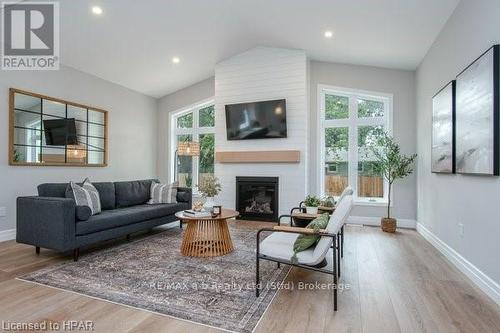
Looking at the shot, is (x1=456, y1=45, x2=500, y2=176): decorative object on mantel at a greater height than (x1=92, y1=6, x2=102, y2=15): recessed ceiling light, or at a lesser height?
lesser

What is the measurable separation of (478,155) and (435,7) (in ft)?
6.40

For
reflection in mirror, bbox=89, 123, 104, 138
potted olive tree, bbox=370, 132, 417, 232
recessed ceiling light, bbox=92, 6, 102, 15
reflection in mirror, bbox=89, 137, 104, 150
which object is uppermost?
→ recessed ceiling light, bbox=92, 6, 102, 15

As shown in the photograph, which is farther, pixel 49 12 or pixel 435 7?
pixel 49 12

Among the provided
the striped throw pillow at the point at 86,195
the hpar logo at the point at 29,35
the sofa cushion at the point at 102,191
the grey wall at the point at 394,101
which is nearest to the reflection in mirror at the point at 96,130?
the hpar logo at the point at 29,35

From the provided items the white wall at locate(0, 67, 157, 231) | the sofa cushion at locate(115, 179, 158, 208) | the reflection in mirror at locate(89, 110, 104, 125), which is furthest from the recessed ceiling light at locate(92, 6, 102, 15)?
the sofa cushion at locate(115, 179, 158, 208)

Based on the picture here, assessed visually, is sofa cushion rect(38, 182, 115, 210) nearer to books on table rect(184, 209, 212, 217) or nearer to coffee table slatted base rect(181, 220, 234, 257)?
books on table rect(184, 209, 212, 217)

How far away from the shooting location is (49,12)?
12.5 feet

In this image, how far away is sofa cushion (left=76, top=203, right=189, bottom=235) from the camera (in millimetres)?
3344

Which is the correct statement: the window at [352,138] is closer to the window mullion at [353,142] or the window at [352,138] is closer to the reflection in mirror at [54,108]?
the window mullion at [353,142]

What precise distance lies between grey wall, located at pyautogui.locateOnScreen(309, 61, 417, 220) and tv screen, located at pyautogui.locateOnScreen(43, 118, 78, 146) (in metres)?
4.52

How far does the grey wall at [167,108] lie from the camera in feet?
22.9

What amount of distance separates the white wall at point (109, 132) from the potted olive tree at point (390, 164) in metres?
5.21

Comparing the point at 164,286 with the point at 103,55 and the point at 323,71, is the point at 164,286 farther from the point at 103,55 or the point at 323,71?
the point at 323,71

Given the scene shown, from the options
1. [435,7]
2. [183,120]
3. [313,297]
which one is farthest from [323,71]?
[313,297]
